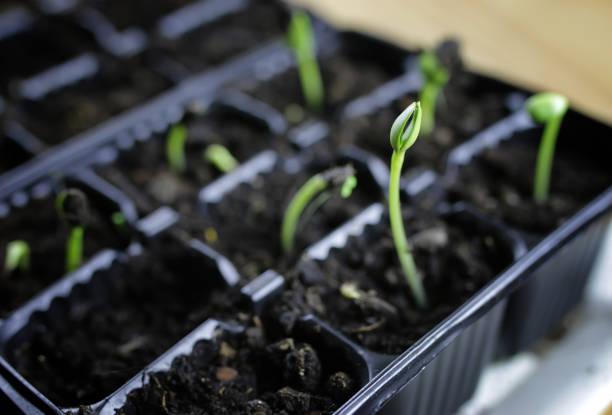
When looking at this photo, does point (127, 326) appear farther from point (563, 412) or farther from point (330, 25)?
point (330, 25)

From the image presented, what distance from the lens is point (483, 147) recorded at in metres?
1.00

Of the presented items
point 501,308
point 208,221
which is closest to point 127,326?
point 208,221

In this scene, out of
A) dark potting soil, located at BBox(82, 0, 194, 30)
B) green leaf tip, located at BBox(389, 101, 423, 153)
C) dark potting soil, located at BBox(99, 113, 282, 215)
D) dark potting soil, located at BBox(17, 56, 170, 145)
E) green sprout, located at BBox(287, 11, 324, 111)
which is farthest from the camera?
dark potting soil, located at BBox(82, 0, 194, 30)

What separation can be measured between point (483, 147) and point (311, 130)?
26cm

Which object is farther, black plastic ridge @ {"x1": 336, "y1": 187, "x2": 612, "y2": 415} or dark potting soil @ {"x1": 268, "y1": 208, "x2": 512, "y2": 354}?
dark potting soil @ {"x1": 268, "y1": 208, "x2": 512, "y2": 354}

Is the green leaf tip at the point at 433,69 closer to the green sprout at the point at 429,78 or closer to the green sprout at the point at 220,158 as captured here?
the green sprout at the point at 429,78

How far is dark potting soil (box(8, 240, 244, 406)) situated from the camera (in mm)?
750

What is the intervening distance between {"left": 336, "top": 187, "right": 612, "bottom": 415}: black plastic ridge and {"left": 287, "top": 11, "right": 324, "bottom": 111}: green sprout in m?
0.54

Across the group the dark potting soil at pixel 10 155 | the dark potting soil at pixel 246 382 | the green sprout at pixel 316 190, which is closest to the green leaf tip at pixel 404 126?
the green sprout at pixel 316 190

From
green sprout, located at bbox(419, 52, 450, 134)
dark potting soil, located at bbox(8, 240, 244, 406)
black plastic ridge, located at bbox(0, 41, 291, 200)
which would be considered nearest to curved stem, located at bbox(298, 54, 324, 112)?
black plastic ridge, located at bbox(0, 41, 291, 200)

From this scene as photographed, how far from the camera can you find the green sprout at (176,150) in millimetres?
1017

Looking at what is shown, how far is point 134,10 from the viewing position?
1541 millimetres

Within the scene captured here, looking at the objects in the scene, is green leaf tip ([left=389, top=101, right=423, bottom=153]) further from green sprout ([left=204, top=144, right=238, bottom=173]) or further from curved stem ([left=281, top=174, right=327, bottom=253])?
green sprout ([left=204, top=144, right=238, bottom=173])

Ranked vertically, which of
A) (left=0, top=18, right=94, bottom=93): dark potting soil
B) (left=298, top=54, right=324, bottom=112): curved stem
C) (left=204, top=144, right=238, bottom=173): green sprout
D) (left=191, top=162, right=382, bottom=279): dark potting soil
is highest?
(left=0, top=18, right=94, bottom=93): dark potting soil
